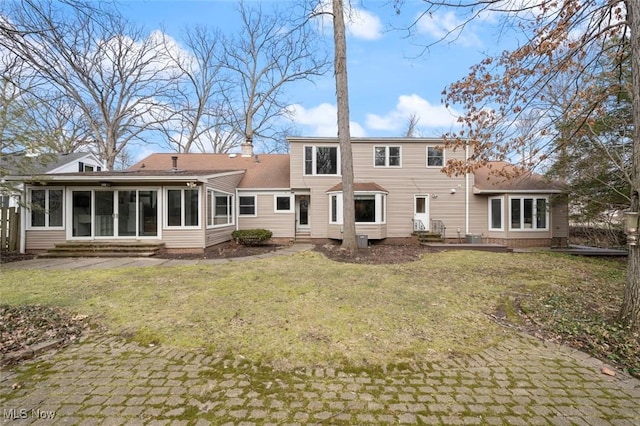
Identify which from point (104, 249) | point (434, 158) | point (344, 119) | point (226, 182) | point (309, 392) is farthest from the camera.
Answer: point (434, 158)

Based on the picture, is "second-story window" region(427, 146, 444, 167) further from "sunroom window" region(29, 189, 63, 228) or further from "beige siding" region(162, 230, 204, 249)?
"sunroom window" region(29, 189, 63, 228)

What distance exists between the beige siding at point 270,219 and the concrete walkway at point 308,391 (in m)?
11.7

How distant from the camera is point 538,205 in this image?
14.3m

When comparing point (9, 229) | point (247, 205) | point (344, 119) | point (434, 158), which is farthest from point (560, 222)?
point (9, 229)

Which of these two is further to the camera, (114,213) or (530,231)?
(530,231)

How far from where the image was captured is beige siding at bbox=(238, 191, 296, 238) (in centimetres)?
1520

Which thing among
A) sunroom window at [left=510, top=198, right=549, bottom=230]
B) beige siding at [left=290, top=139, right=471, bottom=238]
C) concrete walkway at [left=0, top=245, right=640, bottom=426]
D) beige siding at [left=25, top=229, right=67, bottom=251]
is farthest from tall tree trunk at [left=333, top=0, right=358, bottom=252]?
beige siding at [left=25, top=229, right=67, bottom=251]

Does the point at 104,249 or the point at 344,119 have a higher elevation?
the point at 344,119

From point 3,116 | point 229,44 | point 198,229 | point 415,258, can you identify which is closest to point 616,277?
point 415,258

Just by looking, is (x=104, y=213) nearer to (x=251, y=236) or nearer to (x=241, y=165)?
(x=251, y=236)

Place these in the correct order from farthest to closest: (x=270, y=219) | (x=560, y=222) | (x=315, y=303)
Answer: (x=270, y=219)
(x=560, y=222)
(x=315, y=303)

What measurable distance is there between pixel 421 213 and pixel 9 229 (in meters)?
17.4

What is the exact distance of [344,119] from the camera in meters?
11.3

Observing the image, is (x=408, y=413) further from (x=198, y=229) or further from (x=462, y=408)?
(x=198, y=229)
